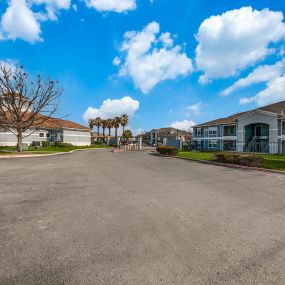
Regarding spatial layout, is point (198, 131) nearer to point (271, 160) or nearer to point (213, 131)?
point (213, 131)

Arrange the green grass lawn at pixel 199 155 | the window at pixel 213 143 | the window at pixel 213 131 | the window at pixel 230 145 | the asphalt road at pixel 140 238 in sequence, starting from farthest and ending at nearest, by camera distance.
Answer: the window at pixel 213 131 < the window at pixel 213 143 < the window at pixel 230 145 < the green grass lawn at pixel 199 155 < the asphalt road at pixel 140 238

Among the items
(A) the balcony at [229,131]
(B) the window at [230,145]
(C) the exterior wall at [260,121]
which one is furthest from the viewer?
(A) the balcony at [229,131]

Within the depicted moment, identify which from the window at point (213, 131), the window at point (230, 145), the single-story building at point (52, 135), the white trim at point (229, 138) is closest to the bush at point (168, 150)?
the white trim at point (229, 138)

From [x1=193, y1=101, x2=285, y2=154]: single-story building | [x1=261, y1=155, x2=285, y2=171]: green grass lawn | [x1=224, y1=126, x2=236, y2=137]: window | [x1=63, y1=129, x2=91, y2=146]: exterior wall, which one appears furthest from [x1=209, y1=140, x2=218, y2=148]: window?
[x1=63, y1=129, x2=91, y2=146]: exterior wall

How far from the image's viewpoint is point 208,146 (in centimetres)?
5041

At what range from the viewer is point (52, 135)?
49.7 m

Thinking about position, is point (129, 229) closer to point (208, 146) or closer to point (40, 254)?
point (40, 254)

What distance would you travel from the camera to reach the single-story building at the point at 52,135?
41041 mm

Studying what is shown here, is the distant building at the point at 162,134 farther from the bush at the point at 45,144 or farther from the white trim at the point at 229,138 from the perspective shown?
the bush at the point at 45,144

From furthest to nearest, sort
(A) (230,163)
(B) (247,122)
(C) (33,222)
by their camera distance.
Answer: (B) (247,122), (A) (230,163), (C) (33,222)

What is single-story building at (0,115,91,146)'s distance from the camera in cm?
4104

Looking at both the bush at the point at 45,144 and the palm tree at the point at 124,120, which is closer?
the bush at the point at 45,144

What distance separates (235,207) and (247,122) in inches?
1481

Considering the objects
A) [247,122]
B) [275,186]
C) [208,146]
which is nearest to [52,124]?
[208,146]
